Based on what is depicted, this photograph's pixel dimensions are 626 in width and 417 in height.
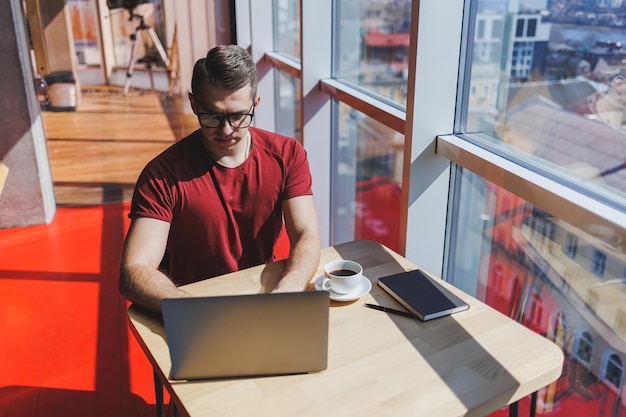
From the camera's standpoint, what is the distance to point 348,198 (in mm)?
3408

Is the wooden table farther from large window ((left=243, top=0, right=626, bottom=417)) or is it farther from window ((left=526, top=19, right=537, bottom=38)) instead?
window ((left=526, top=19, right=537, bottom=38))

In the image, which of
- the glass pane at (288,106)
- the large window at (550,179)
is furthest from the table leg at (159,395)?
the glass pane at (288,106)

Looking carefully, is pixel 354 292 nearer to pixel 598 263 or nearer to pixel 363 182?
pixel 598 263

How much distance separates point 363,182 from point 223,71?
1.99m

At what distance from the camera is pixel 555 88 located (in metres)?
1.57

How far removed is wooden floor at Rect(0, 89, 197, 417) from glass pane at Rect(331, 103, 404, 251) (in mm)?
1362

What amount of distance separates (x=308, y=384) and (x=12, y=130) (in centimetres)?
333

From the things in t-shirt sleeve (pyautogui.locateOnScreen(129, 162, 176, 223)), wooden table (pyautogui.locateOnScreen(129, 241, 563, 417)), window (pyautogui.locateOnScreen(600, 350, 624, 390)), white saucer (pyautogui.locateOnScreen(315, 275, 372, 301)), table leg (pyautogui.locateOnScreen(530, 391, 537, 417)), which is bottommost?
window (pyautogui.locateOnScreen(600, 350, 624, 390))

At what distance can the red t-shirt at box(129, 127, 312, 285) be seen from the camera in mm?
1706

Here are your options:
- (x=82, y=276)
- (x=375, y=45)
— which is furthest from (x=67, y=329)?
(x=375, y=45)

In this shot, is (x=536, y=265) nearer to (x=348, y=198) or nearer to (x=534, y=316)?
(x=534, y=316)

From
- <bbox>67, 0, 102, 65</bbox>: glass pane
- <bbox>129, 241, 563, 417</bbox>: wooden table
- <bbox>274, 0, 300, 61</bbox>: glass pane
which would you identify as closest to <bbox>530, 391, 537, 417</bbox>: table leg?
<bbox>129, 241, 563, 417</bbox>: wooden table

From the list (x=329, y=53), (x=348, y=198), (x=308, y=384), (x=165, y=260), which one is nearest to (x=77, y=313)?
(x=165, y=260)

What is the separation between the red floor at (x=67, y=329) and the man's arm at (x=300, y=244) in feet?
3.22
